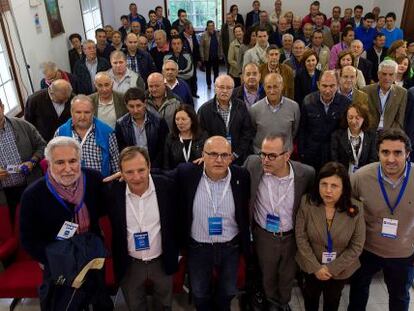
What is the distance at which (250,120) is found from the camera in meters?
3.65

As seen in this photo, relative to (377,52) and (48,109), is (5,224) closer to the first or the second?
(48,109)

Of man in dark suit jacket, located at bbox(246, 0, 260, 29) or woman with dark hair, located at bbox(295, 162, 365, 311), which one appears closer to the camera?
woman with dark hair, located at bbox(295, 162, 365, 311)

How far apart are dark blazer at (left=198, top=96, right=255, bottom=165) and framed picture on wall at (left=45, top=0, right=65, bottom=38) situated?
477 centimetres

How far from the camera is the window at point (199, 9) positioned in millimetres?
11633

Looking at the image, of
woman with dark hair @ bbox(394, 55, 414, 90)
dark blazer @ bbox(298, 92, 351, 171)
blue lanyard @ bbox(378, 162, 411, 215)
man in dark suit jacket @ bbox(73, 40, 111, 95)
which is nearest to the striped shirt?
blue lanyard @ bbox(378, 162, 411, 215)

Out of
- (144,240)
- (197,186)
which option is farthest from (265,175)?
(144,240)

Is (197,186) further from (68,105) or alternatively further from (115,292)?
(68,105)

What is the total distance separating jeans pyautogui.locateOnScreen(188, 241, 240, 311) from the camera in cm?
259

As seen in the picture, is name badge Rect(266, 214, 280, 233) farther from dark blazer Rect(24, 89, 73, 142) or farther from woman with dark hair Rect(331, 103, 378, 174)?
dark blazer Rect(24, 89, 73, 142)

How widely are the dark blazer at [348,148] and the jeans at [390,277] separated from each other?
94 centimetres

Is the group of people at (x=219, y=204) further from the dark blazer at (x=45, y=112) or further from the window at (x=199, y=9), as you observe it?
the window at (x=199, y=9)

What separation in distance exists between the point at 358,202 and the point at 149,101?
232 cm

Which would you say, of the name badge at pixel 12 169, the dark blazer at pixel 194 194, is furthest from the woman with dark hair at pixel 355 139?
the name badge at pixel 12 169

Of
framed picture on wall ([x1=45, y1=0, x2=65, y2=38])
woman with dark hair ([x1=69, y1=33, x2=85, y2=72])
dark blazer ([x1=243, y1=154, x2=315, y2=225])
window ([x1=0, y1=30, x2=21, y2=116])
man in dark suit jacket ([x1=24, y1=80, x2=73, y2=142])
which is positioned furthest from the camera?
woman with dark hair ([x1=69, y1=33, x2=85, y2=72])
